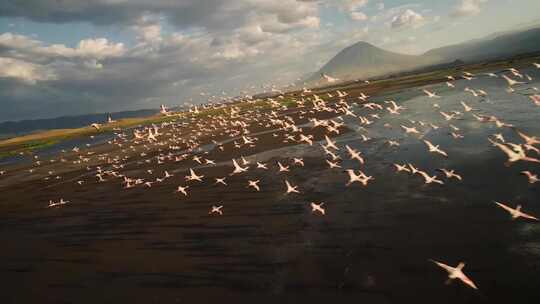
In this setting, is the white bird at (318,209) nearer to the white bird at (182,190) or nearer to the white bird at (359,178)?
the white bird at (359,178)

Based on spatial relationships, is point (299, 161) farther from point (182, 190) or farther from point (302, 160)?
point (182, 190)

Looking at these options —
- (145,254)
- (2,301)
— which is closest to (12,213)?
(2,301)

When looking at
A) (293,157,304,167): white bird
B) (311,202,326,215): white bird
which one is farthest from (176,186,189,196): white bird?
(311,202,326,215): white bird

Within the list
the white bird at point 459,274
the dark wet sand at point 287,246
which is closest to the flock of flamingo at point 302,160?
the white bird at point 459,274

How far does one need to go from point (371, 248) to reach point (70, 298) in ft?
62.1

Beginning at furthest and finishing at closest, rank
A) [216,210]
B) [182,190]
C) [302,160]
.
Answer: [302,160], [182,190], [216,210]

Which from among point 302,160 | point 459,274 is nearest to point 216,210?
point 302,160

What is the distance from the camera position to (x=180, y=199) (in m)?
40.2

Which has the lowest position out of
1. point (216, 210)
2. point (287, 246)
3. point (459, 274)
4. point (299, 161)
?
point (287, 246)

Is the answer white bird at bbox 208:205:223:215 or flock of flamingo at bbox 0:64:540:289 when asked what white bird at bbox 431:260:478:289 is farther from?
white bird at bbox 208:205:223:215

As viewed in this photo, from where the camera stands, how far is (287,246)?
24.8 metres

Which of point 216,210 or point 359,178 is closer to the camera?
point 216,210

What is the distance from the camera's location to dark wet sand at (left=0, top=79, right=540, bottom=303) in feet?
62.5

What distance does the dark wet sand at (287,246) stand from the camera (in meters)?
19.0
